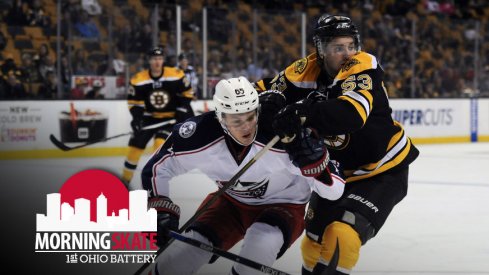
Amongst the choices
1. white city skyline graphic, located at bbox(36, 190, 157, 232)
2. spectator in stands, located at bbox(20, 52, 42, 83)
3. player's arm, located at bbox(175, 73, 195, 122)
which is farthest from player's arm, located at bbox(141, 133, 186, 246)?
spectator in stands, located at bbox(20, 52, 42, 83)

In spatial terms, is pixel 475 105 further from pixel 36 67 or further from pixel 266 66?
pixel 36 67

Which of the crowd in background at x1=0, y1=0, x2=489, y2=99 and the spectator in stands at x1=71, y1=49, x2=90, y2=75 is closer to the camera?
the crowd in background at x1=0, y1=0, x2=489, y2=99

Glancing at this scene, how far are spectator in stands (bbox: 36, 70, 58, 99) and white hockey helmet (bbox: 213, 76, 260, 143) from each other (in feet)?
24.2

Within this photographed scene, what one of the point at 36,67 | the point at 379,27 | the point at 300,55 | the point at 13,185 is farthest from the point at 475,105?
the point at 13,185

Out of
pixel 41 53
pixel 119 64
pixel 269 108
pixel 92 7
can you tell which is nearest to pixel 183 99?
pixel 119 64

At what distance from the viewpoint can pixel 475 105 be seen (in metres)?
13.1

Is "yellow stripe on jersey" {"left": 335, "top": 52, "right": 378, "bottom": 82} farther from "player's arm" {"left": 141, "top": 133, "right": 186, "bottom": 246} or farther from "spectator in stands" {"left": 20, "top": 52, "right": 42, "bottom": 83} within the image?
"spectator in stands" {"left": 20, "top": 52, "right": 42, "bottom": 83}

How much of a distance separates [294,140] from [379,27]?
34.9 ft

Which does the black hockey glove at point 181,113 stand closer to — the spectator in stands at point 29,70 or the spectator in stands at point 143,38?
the spectator in stands at point 29,70

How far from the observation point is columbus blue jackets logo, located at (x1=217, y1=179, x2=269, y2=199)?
306 cm

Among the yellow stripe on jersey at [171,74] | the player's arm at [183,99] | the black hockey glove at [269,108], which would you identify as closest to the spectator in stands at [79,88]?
the yellow stripe on jersey at [171,74]

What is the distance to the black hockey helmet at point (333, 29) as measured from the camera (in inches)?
120

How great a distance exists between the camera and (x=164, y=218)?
2895 millimetres

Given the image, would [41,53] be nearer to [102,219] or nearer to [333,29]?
[102,219]
